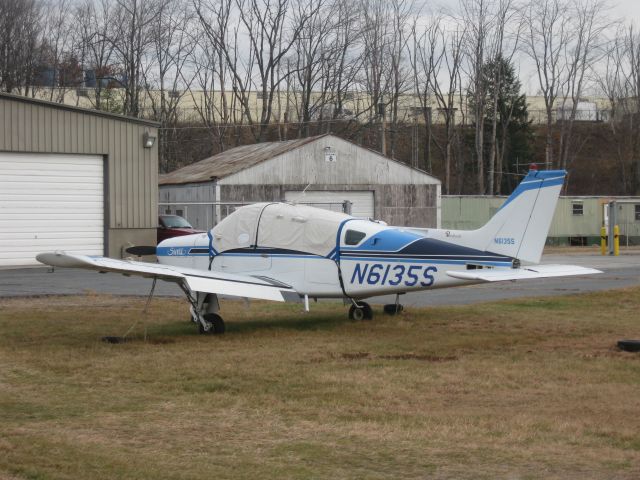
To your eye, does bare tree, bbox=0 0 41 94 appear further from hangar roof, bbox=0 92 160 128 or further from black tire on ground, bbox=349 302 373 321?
black tire on ground, bbox=349 302 373 321

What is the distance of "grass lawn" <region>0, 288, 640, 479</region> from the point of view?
7051mm

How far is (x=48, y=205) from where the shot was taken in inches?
1121

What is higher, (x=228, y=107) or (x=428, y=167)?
(x=228, y=107)

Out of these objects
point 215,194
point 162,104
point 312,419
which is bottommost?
point 312,419

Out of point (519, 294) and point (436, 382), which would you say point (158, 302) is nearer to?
point (519, 294)

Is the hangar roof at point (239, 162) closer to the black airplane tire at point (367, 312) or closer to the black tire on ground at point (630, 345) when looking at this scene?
the black airplane tire at point (367, 312)

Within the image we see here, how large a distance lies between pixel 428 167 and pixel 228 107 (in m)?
14.5

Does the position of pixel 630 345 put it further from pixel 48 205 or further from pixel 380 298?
pixel 48 205

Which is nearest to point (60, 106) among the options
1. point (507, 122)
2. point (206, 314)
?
point (206, 314)

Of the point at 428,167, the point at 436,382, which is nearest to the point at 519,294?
the point at 436,382

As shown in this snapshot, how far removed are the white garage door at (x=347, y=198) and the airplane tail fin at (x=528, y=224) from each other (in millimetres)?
24070

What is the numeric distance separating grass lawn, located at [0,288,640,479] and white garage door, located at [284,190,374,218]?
75.3ft

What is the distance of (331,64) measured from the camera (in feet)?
200

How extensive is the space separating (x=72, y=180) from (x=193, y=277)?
53.1 ft
